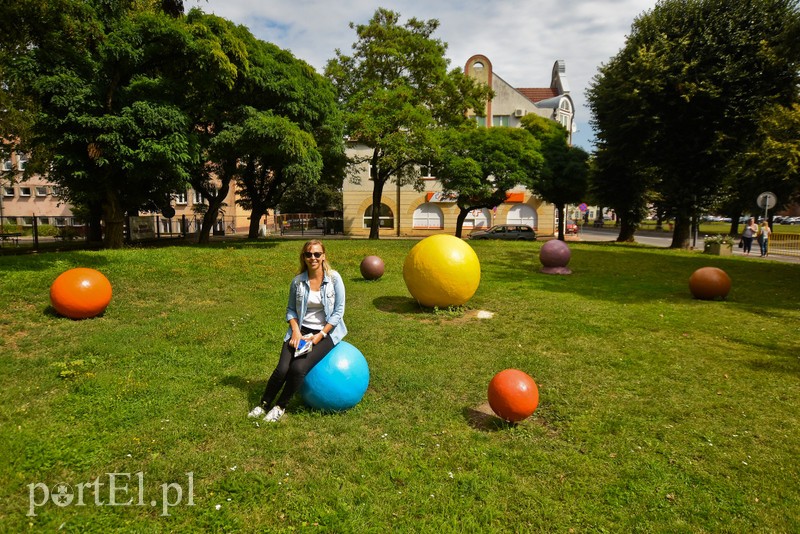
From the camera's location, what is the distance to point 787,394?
643 cm

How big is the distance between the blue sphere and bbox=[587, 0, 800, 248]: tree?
2492cm

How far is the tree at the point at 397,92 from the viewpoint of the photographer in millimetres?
27641

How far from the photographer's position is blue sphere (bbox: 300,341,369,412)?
5.43 meters

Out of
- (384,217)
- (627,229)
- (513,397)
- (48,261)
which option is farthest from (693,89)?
(384,217)

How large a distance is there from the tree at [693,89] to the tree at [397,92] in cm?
1004

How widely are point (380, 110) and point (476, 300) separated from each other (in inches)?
739

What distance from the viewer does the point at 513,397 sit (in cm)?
523

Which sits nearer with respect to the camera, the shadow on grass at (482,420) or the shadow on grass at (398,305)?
the shadow on grass at (482,420)

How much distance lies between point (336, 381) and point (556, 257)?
44.8ft

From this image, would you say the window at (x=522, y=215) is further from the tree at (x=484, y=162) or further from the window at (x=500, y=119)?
the tree at (x=484, y=162)

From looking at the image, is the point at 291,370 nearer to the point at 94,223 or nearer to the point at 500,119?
the point at 94,223

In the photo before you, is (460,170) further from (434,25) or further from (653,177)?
(653,177)

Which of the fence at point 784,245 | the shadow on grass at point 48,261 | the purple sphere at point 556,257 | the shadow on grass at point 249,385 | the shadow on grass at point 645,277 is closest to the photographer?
the shadow on grass at point 249,385

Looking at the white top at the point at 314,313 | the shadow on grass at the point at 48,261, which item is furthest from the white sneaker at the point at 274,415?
the shadow on grass at the point at 48,261
